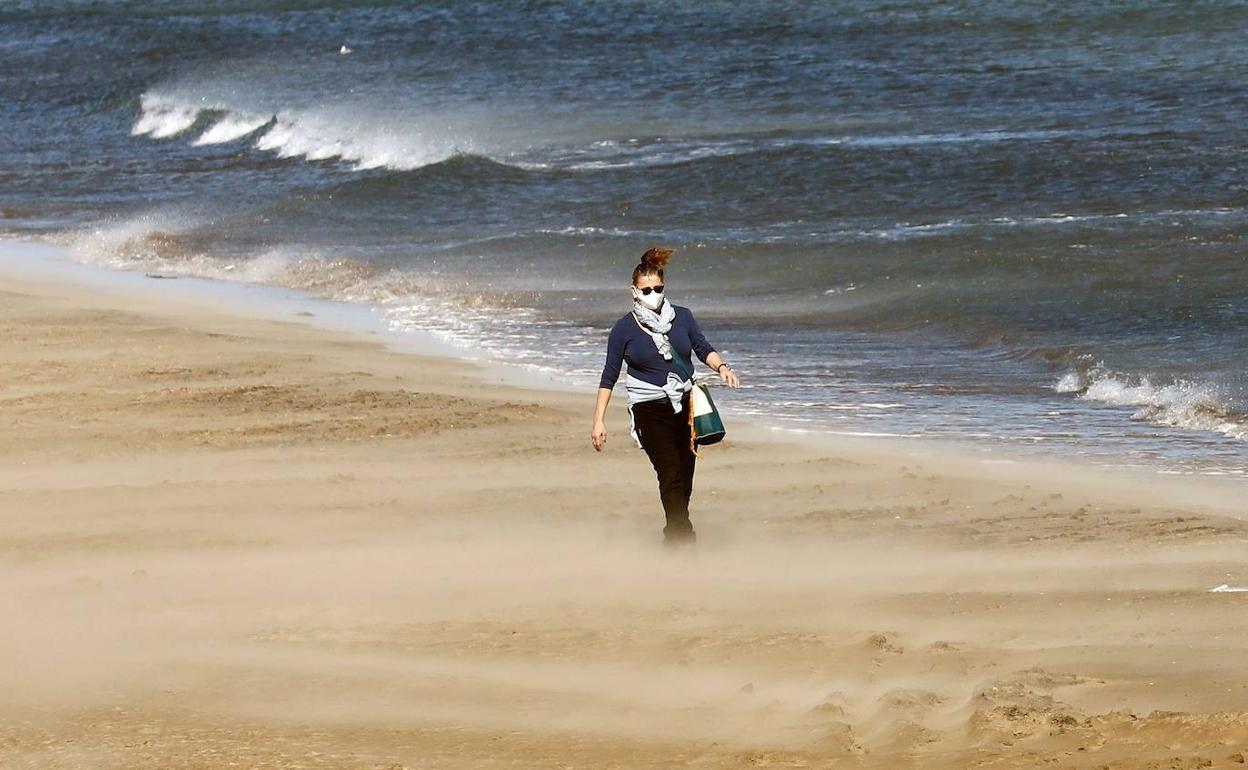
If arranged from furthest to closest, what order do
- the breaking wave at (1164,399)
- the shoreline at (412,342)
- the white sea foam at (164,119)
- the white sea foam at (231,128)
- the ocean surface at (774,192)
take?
the white sea foam at (164,119), the white sea foam at (231,128), the ocean surface at (774,192), the breaking wave at (1164,399), the shoreline at (412,342)

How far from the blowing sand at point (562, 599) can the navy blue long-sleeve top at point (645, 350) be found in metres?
0.83

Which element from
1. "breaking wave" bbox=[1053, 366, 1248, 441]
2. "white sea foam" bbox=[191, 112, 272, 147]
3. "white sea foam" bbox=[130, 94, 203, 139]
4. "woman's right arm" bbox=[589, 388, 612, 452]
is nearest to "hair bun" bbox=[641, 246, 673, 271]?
"woman's right arm" bbox=[589, 388, 612, 452]

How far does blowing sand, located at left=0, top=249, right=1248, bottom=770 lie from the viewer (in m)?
5.77

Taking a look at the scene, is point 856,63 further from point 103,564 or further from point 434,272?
point 103,564

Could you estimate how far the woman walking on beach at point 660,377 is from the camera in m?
7.75

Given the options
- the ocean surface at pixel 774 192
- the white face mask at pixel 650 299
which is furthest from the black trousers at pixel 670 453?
the ocean surface at pixel 774 192

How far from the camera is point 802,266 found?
1700cm

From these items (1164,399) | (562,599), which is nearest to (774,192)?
(1164,399)

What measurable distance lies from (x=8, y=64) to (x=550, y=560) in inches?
1546

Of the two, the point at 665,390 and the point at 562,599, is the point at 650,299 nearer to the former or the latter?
the point at 665,390

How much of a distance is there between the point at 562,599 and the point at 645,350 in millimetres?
1210

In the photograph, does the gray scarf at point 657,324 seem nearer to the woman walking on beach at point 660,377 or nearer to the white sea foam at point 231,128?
the woman walking on beach at point 660,377

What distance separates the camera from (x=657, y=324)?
776 centimetres

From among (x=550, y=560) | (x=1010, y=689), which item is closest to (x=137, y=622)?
(x=550, y=560)
